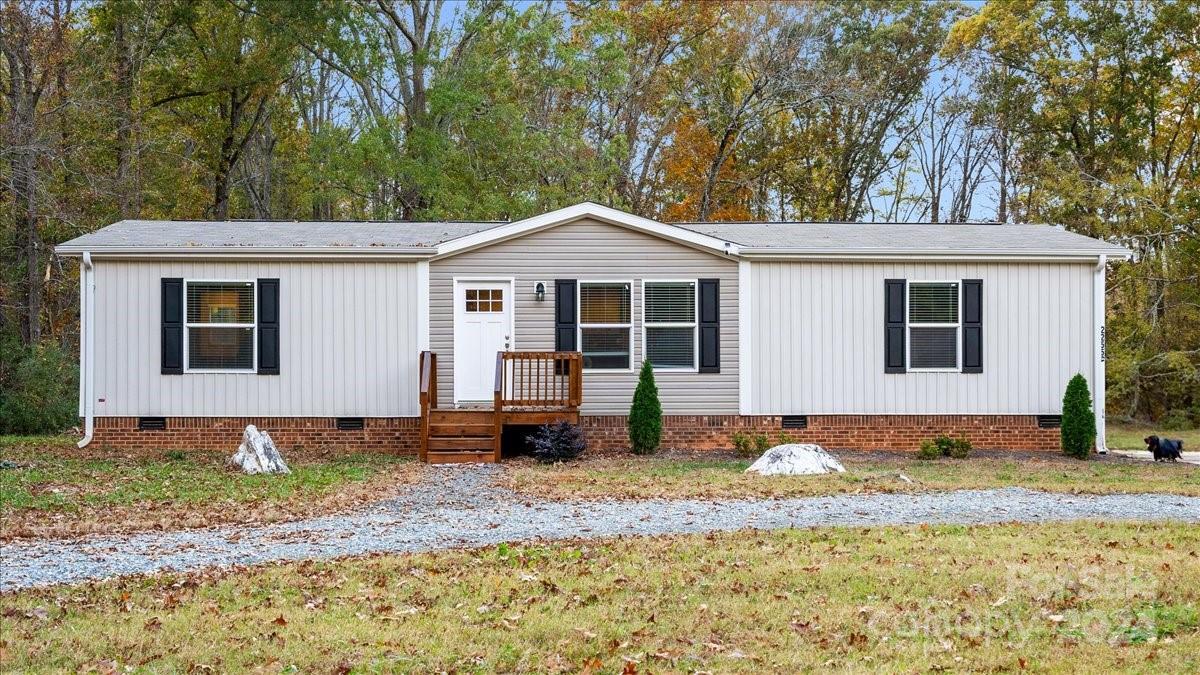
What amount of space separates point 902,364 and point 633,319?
3832 mm

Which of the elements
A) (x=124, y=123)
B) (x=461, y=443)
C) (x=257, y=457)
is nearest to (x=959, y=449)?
(x=461, y=443)

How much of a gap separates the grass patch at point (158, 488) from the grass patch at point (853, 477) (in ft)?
6.58

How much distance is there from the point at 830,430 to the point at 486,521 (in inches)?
302

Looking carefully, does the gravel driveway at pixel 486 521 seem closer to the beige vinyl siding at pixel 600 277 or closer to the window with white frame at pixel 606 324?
the beige vinyl siding at pixel 600 277

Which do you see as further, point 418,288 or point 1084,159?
point 1084,159

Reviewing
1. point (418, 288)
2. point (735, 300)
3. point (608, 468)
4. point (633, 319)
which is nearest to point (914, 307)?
point (735, 300)

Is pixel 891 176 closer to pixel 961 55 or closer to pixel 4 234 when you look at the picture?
pixel 961 55

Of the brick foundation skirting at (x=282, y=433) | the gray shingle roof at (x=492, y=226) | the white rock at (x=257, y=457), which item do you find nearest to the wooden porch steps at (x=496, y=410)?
the brick foundation skirting at (x=282, y=433)

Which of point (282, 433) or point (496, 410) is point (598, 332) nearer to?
point (496, 410)

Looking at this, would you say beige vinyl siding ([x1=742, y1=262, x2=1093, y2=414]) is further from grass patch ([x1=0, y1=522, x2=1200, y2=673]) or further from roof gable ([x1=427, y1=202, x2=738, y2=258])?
grass patch ([x1=0, y1=522, x2=1200, y2=673])

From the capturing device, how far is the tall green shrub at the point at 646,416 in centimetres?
1530

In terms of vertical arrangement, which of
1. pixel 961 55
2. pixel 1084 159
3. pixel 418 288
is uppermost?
pixel 961 55

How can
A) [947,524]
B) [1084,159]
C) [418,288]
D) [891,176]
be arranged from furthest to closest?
1. [891,176]
2. [1084,159]
3. [418,288]
4. [947,524]

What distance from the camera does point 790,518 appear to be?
9742mm
